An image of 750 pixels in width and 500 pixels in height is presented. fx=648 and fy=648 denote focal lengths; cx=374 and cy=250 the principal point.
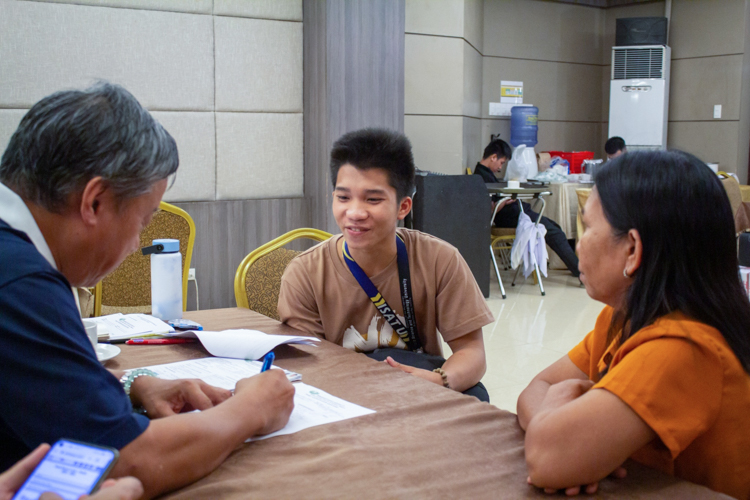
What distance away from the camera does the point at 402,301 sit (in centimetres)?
174

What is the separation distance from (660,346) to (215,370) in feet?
2.71

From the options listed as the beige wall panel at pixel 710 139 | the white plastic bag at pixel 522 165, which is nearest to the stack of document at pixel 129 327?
the white plastic bag at pixel 522 165

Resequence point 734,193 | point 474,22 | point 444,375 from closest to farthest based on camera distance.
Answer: point 444,375, point 734,193, point 474,22

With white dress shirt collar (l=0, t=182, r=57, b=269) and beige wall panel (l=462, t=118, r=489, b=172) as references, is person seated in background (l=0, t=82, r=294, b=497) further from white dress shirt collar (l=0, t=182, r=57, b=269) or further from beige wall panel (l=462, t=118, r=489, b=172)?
beige wall panel (l=462, t=118, r=489, b=172)

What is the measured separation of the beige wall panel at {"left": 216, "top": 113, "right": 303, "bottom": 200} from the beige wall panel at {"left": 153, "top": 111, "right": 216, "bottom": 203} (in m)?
0.05

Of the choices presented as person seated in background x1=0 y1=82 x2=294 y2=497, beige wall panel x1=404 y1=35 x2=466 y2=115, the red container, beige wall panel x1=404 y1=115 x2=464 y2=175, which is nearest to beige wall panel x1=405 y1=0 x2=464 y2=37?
beige wall panel x1=404 y1=35 x2=466 y2=115

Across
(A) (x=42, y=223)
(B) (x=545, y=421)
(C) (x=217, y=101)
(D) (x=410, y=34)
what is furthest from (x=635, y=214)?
(D) (x=410, y=34)

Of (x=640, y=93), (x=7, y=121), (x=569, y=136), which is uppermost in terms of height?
(x=640, y=93)

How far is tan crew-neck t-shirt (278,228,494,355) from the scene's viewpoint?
1.73m

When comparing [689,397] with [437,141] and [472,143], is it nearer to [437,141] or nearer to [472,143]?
[437,141]

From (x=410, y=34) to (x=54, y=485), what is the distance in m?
6.44

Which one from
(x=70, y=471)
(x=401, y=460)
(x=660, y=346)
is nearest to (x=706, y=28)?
(x=660, y=346)

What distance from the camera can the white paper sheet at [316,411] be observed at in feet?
3.31

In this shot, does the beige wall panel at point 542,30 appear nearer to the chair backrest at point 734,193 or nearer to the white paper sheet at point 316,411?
the chair backrest at point 734,193
